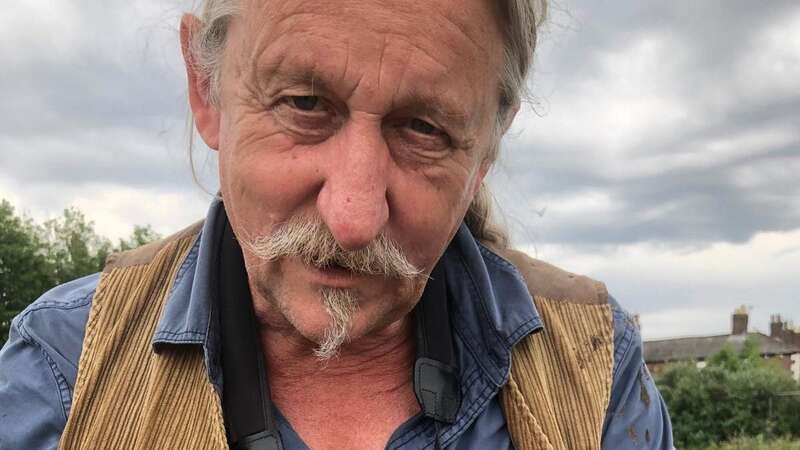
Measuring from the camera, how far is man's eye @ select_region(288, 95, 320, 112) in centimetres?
194

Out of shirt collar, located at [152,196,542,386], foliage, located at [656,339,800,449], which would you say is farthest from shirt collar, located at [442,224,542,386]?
foliage, located at [656,339,800,449]

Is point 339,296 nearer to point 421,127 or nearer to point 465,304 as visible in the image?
point 421,127

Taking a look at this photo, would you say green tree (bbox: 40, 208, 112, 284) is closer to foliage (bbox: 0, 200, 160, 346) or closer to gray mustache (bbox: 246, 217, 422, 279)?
foliage (bbox: 0, 200, 160, 346)

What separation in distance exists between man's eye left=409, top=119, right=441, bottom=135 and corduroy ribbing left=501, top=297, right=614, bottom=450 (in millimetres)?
847

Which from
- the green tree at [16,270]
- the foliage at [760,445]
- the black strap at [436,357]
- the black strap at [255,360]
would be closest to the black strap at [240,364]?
the black strap at [255,360]

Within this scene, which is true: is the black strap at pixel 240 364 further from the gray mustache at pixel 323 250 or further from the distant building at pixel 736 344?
the distant building at pixel 736 344

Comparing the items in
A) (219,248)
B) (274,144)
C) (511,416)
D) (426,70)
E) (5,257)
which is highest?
(5,257)

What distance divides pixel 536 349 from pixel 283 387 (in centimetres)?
83

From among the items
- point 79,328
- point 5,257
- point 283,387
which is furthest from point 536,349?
point 5,257

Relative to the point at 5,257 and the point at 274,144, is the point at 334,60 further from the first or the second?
the point at 5,257

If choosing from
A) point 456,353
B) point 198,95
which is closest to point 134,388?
point 198,95

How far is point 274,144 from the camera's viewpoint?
6.48ft

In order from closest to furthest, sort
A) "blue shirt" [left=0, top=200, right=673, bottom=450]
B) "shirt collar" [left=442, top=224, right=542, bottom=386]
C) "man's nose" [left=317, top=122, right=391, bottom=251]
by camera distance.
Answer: "man's nose" [left=317, top=122, right=391, bottom=251], "blue shirt" [left=0, top=200, right=673, bottom=450], "shirt collar" [left=442, top=224, right=542, bottom=386]

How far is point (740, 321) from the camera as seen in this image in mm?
55719
